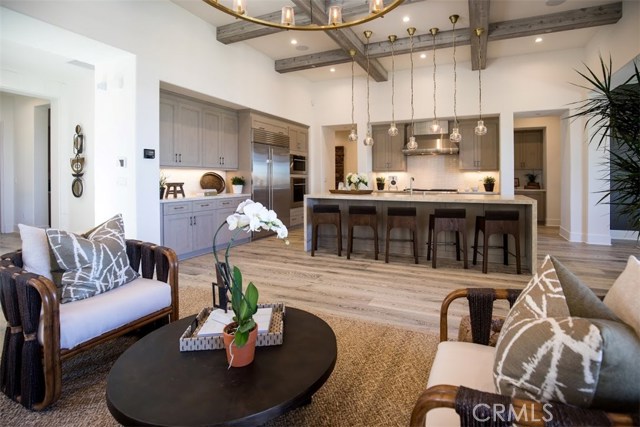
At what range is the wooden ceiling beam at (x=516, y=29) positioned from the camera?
4.61 metres

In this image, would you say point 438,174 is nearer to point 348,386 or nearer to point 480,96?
point 480,96

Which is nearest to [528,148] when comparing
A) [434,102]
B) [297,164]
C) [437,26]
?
[434,102]

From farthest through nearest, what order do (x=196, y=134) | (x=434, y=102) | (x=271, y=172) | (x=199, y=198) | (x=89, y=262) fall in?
1. (x=434, y=102)
2. (x=271, y=172)
3. (x=196, y=134)
4. (x=199, y=198)
5. (x=89, y=262)

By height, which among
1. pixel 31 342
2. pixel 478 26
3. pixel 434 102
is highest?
pixel 478 26

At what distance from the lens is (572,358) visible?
74cm

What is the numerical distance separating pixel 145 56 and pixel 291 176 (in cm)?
375

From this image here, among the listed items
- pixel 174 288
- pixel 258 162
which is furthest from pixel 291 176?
pixel 174 288

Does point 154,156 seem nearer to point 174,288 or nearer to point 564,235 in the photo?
point 174,288

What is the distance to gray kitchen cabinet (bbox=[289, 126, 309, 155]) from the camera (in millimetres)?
7438

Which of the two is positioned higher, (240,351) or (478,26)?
(478,26)

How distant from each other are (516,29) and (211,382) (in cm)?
599

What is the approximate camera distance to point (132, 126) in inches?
163

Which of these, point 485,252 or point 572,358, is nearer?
point 572,358

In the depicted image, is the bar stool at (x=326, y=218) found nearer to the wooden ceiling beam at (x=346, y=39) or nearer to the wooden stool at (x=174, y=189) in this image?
the wooden stool at (x=174, y=189)
